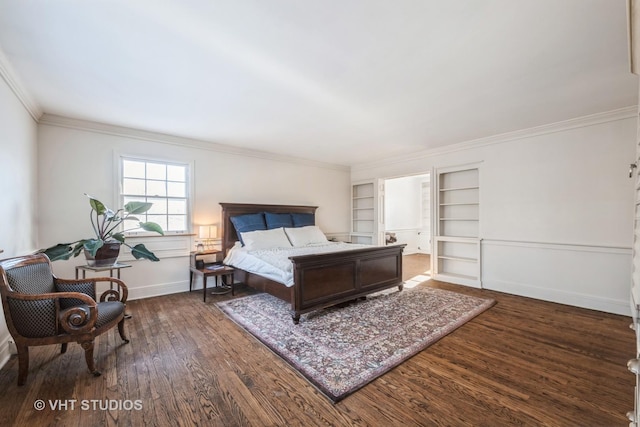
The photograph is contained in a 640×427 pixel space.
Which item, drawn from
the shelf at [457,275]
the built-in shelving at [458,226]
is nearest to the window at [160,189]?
the built-in shelving at [458,226]

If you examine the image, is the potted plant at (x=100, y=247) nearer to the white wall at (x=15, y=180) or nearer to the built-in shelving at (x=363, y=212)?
the white wall at (x=15, y=180)

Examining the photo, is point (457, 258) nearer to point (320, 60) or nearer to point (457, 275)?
point (457, 275)

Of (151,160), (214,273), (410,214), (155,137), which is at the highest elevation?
(155,137)

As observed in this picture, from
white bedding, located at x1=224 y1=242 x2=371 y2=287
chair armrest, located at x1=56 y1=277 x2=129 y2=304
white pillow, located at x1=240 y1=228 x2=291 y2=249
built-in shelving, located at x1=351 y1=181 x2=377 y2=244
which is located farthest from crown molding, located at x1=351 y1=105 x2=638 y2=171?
chair armrest, located at x1=56 y1=277 x2=129 y2=304

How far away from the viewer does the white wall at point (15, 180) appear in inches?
92.7

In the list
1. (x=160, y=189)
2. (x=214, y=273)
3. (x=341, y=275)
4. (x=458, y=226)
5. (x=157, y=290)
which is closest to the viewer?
(x=341, y=275)

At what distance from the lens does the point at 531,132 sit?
13.2 ft

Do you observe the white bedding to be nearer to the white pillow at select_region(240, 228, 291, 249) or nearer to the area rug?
the white pillow at select_region(240, 228, 291, 249)

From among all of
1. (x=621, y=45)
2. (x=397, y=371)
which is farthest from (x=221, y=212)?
(x=621, y=45)

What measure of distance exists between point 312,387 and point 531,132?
4501 millimetres

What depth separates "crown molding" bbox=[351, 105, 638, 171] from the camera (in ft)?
11.0

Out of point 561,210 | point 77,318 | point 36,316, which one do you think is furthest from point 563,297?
point 36,316

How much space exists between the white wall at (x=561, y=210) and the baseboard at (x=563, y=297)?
0.03ft

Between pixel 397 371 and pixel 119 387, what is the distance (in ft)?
6.78
